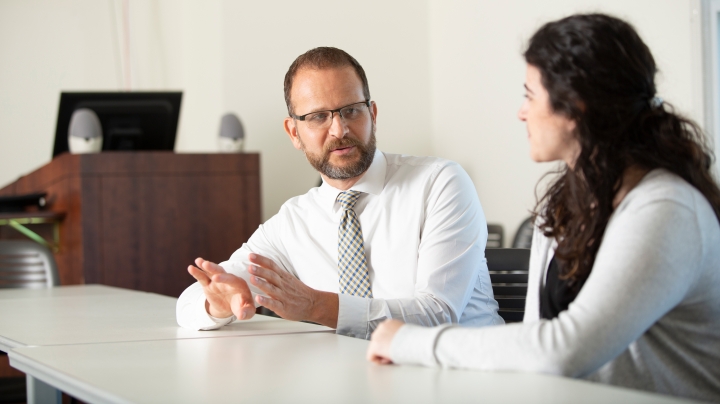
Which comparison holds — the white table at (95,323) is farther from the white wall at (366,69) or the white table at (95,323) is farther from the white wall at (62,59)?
the white wall at (62,59)

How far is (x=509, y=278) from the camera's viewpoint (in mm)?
1983

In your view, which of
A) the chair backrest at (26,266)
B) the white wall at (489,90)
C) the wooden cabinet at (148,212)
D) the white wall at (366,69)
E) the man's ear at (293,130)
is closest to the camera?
the man's ear at (293,130)

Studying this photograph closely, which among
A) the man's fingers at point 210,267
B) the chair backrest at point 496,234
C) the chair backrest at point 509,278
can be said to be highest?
the man's fingers at point 210,267

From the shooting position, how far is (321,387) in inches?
39.8

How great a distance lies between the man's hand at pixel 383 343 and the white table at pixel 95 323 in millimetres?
437

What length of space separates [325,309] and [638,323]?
0.73 m

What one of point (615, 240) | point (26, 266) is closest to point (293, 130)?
point (615, 240)

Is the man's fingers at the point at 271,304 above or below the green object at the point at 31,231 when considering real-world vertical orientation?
above

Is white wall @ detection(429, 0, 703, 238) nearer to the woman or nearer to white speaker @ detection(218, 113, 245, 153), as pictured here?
white speaker @ detection(218, 113, 245, 153)

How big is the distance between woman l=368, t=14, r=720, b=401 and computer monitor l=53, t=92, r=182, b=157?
321 cm

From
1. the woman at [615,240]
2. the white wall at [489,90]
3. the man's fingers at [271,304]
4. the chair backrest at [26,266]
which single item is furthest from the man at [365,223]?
the white wall at [489,90]

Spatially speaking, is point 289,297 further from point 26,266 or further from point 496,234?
point 496,234

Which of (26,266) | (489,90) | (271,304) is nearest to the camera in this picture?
(271,304)

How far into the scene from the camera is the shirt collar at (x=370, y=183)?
78.0 inches
